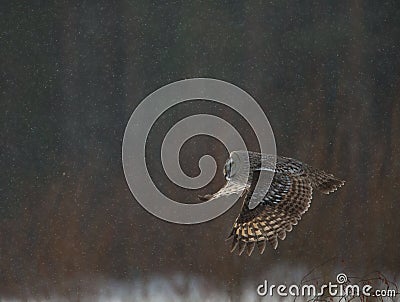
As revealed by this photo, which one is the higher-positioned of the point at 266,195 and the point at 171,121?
the point at 171,121

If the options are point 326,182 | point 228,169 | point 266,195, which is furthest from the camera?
point 326,182

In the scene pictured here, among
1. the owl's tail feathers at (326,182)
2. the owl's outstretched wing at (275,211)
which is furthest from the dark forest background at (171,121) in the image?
the owl's outstretched wing at (275,211)

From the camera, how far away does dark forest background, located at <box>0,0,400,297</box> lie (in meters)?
3.93

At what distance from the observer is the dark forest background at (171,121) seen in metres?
3.93

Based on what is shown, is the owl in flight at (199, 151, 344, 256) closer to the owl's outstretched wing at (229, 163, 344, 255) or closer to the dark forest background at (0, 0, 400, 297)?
the owl's outstretched wing at (229, 163, 344, 255)

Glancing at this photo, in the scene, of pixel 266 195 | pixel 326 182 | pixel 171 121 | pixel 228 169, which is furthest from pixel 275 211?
pixel 171 121

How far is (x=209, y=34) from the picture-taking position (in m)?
4.01

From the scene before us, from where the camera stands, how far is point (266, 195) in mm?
3561

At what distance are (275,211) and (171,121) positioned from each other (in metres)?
0.79

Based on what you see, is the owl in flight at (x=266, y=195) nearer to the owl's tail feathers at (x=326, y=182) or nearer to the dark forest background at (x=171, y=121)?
the owl's tail feathers at (x=326, y=182)

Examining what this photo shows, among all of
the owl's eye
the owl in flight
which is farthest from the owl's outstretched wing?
the owl's eye

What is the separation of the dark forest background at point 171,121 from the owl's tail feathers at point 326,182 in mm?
47

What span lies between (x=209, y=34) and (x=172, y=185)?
825mm

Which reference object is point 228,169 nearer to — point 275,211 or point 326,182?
point 275,211
